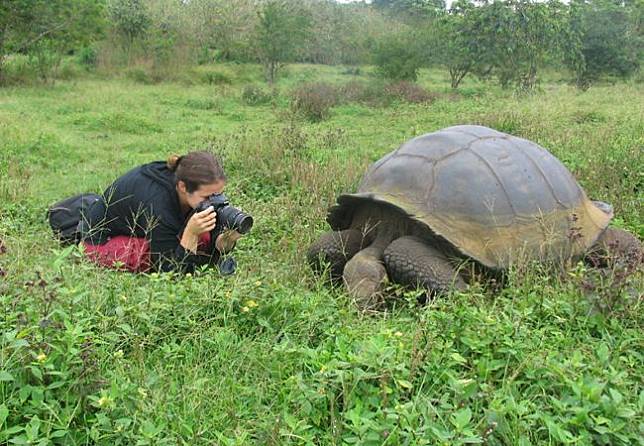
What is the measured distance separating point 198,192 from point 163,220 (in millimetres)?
235

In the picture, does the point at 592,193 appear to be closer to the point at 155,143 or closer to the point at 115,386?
the point at 115,386

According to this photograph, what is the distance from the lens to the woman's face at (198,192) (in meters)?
3.29

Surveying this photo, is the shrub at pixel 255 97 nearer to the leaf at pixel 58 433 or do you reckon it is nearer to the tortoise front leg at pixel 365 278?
the tortoise front leg at pixel 365 278

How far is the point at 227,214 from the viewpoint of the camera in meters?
3.14

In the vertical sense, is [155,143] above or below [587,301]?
below

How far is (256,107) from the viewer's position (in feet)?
41.1

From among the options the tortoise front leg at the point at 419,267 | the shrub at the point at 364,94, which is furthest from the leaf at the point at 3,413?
the shrub at the point at 364,94

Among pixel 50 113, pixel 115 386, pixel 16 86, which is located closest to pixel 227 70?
pixel 16 86

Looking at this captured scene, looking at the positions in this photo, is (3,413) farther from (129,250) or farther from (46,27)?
(46,27)

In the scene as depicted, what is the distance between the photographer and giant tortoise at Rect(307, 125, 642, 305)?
3.13 metres

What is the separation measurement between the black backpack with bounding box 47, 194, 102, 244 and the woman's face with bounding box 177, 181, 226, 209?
635 millimetres

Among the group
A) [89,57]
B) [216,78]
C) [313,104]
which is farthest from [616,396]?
[89,57]

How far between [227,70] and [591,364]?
18139mm

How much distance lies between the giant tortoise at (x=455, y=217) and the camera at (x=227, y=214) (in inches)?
17.5
